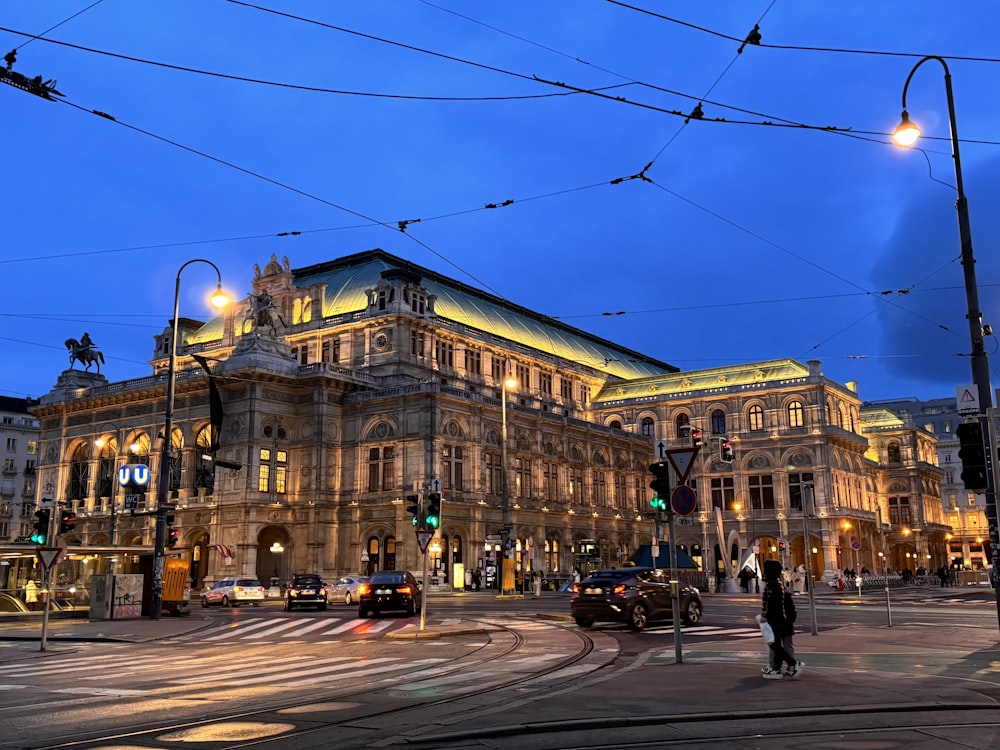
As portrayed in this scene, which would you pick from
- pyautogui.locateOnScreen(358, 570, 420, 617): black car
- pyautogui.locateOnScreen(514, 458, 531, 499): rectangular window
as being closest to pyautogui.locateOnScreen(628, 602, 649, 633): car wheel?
pyautogui.locateOnScreen(358, 570, 420, 617): black car

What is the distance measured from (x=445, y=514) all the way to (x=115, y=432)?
28.9 metres

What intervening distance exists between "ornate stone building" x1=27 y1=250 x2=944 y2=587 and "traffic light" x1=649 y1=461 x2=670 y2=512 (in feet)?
106

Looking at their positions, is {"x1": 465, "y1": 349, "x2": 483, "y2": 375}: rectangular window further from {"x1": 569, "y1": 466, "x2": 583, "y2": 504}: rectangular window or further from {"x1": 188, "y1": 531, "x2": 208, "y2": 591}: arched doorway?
{"x1": 188, "y1": 531, "x2": 208, "y2": 591}: arched doorway

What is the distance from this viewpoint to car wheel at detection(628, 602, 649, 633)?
78.9ft

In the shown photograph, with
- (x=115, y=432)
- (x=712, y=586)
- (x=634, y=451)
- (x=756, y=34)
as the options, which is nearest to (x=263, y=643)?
(x=756, y=34)

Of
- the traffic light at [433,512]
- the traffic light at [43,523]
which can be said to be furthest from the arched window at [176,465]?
the traffic light at [433,512]

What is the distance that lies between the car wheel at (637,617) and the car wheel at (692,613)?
1530mm

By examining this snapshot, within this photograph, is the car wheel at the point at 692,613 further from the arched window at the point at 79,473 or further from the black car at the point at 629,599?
the arched window at the point at 79,473

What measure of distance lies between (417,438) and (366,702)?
50059 mm

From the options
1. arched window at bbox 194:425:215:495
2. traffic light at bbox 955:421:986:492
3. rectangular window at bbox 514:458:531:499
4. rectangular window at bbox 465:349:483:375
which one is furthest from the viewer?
rectangular window at bbox 465:349:483:375

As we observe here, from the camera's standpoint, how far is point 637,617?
79.2ft

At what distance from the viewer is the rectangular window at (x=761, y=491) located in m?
85.8

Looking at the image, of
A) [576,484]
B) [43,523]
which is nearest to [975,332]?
[43,523]

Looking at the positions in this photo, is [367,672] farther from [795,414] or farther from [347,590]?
[795,414]
